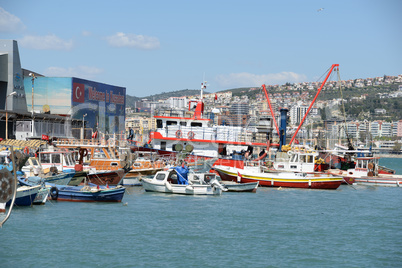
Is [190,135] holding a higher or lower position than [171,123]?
lower

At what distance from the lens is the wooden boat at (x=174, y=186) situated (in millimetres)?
35000

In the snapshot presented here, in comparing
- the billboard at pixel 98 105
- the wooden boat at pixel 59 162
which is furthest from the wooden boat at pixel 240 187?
the billboard at pixel 98 105

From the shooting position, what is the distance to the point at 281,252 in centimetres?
2130

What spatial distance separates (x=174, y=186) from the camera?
35188 millimetres

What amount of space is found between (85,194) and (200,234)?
29.7 feet

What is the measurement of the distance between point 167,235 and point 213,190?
12.4 m

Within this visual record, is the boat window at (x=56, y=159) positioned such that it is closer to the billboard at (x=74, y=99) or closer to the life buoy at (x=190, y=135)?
the life buoy at (x=190, y=135)

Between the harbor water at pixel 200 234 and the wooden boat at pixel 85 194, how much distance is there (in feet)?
1.69

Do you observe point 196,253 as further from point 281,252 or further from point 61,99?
point 61,99

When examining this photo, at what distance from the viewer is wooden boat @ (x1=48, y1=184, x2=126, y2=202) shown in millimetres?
30125

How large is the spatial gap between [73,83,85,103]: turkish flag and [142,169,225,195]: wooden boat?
105 feet

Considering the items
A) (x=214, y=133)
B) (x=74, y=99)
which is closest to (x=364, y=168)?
(x=214, y=133)

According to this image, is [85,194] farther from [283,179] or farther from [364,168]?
[364,168]

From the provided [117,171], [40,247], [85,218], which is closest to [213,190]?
[117,171]
